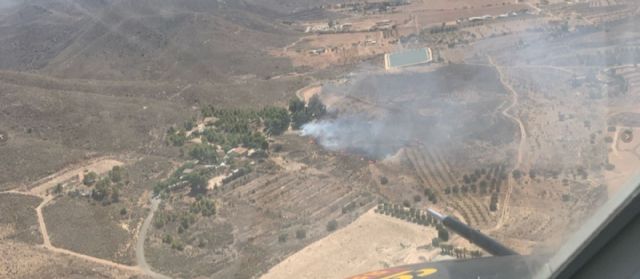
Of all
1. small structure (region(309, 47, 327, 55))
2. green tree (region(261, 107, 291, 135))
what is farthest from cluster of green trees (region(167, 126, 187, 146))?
small structure (region(309, 47, 327, 55))

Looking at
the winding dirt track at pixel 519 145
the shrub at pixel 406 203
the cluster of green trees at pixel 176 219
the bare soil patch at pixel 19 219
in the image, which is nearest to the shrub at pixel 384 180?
the shrub at pixel 406 203

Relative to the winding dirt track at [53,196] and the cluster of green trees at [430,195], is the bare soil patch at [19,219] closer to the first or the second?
the winding dirt track at [53,196]

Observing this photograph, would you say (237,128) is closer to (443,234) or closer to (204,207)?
(204,207)

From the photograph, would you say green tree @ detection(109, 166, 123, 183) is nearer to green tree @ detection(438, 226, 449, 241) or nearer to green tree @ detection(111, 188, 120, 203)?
green tree @ detection(111, 188, 120, 203)

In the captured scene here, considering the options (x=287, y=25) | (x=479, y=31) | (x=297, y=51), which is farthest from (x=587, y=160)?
(x=287, y=25)

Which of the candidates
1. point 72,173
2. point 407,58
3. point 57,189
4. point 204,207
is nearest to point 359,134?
point 204,207
